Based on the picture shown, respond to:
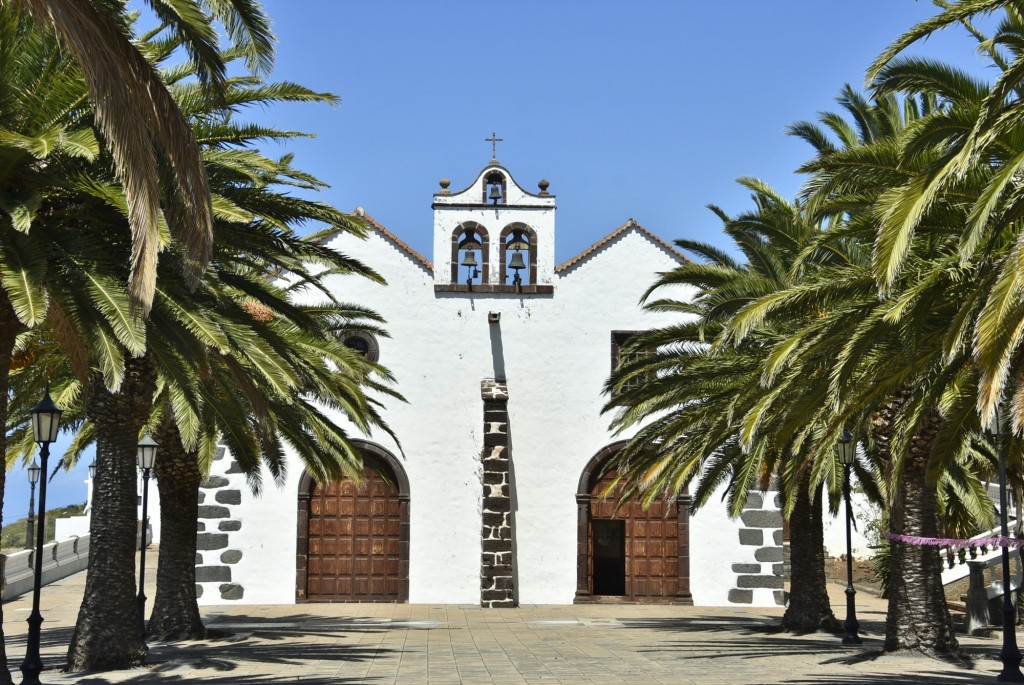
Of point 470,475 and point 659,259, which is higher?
point 659,259

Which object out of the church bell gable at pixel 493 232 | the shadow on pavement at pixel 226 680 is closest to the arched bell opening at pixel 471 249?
the church bell gable at pixel 493 232

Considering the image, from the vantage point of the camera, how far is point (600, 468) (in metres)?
27.7

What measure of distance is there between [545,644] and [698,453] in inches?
147

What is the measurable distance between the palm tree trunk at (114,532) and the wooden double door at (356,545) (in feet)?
40.2

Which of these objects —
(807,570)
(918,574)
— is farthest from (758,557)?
(918,574)

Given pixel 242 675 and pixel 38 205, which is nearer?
pixel 38 205

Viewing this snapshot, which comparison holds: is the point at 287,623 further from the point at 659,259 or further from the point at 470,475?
the point at 659,259

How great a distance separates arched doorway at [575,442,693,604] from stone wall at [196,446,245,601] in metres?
7.32

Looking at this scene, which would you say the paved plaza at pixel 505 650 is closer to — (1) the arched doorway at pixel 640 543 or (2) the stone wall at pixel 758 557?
(2) the stone wall at pixel 758 557

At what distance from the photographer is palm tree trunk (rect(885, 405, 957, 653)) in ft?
51.5

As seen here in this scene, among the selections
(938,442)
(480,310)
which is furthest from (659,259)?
(938,442)

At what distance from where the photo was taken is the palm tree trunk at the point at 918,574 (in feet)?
51.5

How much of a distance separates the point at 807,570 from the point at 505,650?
5.75 metres

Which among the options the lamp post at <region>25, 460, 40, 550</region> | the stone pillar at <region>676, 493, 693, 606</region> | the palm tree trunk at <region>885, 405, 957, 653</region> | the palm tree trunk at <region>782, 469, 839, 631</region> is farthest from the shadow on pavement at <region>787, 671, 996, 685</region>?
the lamp post at <region>25, 460, 40, 550</region>
